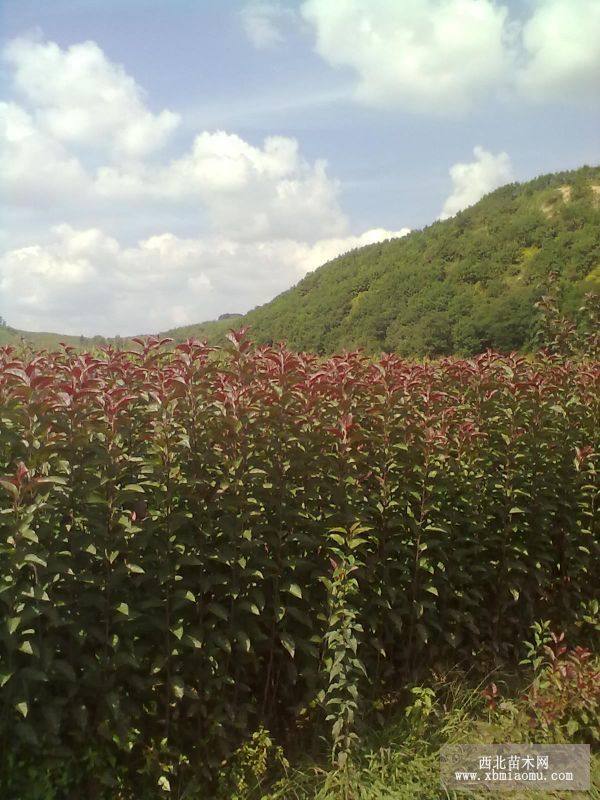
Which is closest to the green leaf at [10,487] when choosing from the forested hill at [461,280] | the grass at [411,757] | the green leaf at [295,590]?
the green leaf at [295,590]

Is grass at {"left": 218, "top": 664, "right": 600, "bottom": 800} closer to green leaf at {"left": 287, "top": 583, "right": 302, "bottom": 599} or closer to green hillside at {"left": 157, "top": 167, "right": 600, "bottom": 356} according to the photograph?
green leaf at {"left": 287, "top": 583, "right": 302, "bottom": 599}

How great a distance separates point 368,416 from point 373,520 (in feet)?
2.47

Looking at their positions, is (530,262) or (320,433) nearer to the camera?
(320,433)

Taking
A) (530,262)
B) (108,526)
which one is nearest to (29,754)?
(108,526)

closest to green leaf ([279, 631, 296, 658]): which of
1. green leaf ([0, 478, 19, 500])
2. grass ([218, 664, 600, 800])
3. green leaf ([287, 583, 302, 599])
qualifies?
green leaf ([287, 583, 302, 599])

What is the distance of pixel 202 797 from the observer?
13.6 feet

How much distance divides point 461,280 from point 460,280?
0.11 m

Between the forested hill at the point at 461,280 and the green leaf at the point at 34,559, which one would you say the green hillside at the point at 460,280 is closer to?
the forested hill at the point at 461,280

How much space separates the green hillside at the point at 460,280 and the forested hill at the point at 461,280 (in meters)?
0.14

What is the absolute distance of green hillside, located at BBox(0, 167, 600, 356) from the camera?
5818 cm

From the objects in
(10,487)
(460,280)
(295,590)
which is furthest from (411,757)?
(460,280)

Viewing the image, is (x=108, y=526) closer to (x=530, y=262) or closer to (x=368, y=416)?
(x=368, y=416)

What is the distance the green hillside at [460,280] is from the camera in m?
58.2

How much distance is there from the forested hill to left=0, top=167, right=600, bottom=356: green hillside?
0.14 meters
